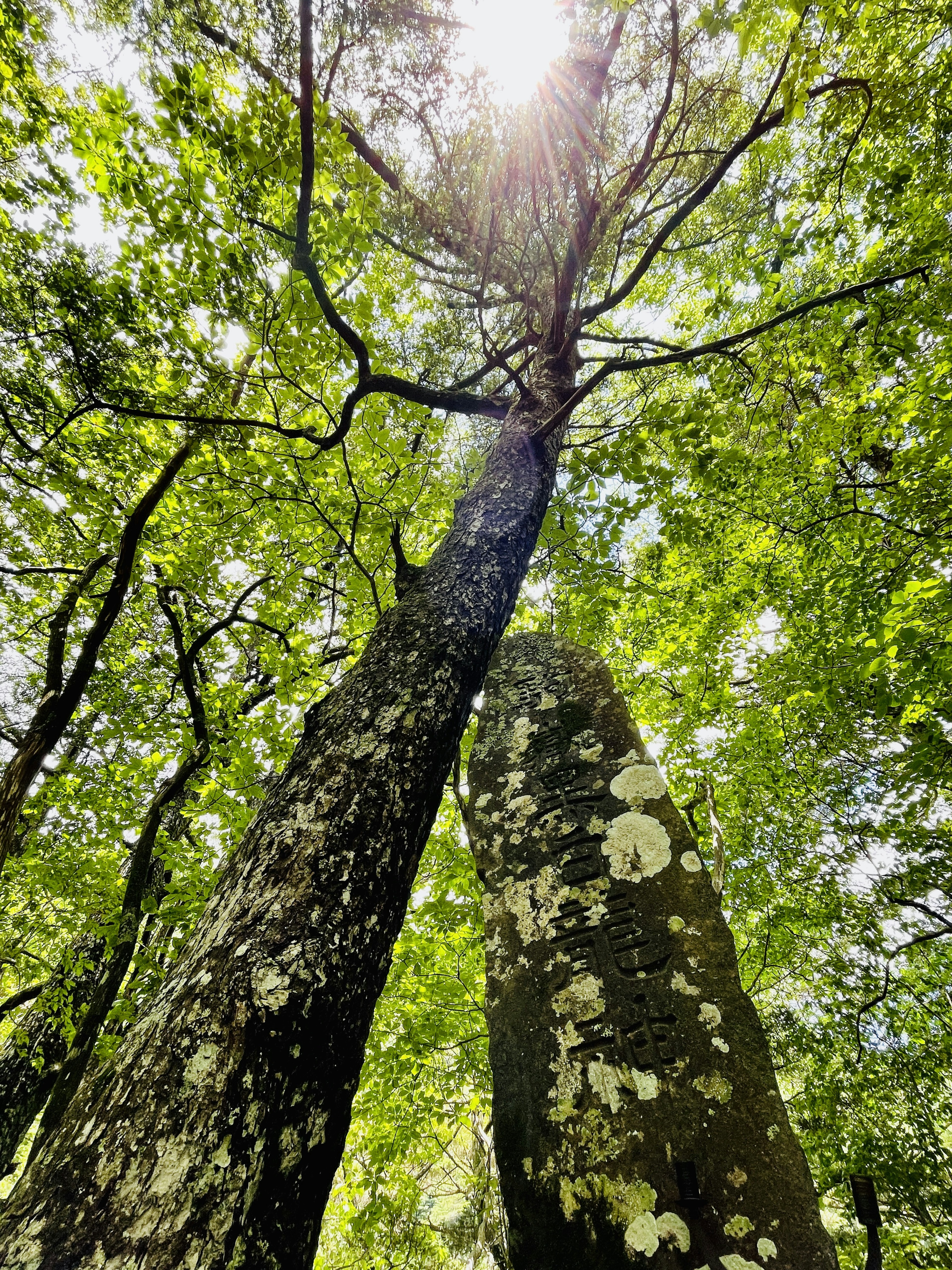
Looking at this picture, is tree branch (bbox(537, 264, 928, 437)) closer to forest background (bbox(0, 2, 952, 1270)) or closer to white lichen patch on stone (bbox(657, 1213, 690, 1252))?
forest background (bbox(0, 2, 952, 1270))

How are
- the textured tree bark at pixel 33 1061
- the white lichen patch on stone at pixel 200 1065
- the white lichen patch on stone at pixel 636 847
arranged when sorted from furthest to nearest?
the textured tree bark at pixel 33 1061
the white lichen patch on stone at pixel 636 847
the white lichen patch on stone at pixel 200 1065

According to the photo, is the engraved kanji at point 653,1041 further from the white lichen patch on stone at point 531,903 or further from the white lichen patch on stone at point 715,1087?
the white lichen patch on stone at point 531,903

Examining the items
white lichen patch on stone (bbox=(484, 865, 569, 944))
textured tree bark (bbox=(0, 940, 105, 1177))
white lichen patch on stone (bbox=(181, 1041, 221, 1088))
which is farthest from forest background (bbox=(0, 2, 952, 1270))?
white lichen patch on stone (bbox=(181, 1041, 221, 1088))

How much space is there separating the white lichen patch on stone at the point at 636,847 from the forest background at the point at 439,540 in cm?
82

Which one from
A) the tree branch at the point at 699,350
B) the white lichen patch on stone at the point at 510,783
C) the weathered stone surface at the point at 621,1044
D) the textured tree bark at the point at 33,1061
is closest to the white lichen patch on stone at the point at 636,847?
the weathered stone surface at the point at 621,1044

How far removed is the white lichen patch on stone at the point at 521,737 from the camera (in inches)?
119

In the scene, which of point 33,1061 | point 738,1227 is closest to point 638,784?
point 738,1227

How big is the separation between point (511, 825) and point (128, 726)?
17.3 ft

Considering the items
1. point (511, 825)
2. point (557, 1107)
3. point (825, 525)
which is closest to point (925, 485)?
point (825, 525)

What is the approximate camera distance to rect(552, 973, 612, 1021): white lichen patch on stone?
1961 mm

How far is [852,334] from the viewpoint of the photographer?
5203 mm

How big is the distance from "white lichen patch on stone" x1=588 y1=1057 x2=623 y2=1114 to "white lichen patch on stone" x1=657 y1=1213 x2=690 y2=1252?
261mm

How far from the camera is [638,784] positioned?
2527 millimetres

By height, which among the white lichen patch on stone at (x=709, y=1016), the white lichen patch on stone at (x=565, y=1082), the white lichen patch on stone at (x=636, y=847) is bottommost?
the white lichen patch on stone at (x=565, y=1082)
